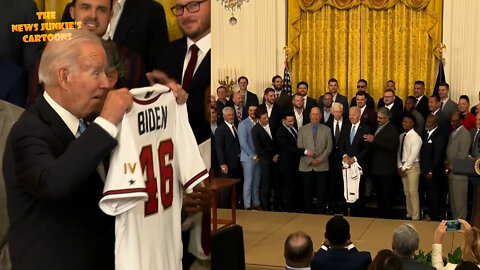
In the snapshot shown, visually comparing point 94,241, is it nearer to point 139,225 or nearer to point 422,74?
point 139,225

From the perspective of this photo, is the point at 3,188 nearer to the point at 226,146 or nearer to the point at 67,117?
the point at 67,117

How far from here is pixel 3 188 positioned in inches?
93.9

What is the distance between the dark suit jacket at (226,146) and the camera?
901 cm

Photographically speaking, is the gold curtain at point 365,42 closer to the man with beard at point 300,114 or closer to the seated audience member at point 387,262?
the man with beard at point 300,114

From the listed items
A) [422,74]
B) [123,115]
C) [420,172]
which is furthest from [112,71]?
[422,74]

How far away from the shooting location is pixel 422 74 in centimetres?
1168

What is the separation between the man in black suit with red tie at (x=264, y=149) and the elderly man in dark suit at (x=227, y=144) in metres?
0.32

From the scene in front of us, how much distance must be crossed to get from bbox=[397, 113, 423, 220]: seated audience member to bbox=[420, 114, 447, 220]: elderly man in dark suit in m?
0.09

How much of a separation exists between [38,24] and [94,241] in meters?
0.91

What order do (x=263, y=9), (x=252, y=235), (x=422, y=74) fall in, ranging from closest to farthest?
(x=252, y=235)
(x=422, y=74)
(x=263, y=9)

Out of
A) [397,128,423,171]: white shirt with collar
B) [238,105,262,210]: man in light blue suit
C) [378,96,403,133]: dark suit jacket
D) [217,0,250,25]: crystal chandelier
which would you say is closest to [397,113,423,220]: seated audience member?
[397,128,423,171]: white shirt with collar

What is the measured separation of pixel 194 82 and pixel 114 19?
398mm

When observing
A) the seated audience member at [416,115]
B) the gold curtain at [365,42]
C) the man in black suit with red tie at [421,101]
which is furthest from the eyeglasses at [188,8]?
the gold curtain at [365,42]

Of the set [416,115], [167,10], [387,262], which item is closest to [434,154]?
[416,115]
